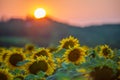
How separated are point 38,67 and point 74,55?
36 centimetres

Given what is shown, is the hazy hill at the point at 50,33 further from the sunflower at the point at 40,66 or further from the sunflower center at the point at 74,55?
the sunflower at the point at 40,66

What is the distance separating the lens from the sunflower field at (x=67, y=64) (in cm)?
142

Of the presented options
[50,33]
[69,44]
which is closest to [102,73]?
[69,44]

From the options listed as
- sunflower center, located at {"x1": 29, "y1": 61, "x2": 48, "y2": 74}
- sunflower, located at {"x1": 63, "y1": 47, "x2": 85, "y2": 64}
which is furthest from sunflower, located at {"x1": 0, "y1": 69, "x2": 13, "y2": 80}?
sunflower, located at {"x1": 63, "y1": 47, "x2": 85, "y2": 64}

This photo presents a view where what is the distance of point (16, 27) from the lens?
435 inches

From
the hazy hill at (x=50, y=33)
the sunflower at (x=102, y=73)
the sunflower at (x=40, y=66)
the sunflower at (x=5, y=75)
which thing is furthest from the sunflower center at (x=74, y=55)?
the hazy hill at (x=50, y=33)

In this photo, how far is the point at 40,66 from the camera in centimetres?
194

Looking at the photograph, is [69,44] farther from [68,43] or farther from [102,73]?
[102,73]

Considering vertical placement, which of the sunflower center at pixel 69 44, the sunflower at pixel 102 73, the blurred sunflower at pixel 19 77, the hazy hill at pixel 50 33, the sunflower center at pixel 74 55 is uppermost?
the hazy hill at pixel 50 33

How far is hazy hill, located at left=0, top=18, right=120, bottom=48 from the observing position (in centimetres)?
459

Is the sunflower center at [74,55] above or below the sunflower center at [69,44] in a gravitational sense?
below

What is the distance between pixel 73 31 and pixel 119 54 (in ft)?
11.1

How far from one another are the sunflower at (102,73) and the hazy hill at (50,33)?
2172 millimetres

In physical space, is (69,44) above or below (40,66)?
above
